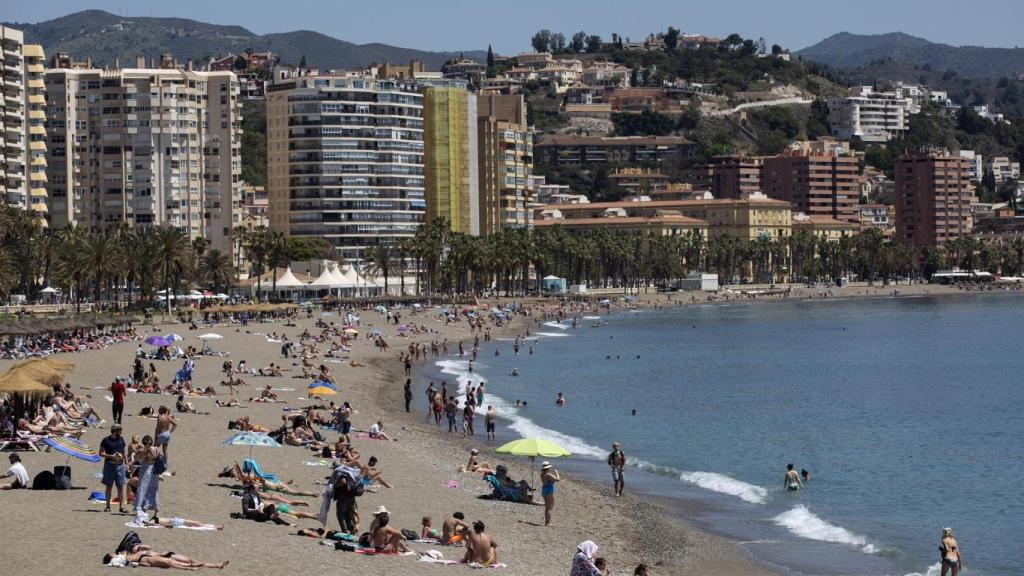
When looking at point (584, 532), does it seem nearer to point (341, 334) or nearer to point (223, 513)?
point (223, 513)

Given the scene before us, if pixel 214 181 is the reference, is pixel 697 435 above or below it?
below

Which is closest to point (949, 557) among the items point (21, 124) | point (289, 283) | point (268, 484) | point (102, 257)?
point (268, 484)

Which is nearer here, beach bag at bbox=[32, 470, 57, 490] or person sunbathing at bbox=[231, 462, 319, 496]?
beach bag at bbox=[32, 470, 57, 490]

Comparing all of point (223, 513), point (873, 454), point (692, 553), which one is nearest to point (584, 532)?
point (692, 553)

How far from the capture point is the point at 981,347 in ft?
332

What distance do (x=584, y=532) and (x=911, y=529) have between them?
7.93 metres

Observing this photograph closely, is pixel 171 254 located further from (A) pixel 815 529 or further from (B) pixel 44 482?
(B) pixel 44 482

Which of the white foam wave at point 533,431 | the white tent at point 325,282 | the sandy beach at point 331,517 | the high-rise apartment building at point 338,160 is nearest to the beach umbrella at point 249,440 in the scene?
the sandy beach at point 331,517

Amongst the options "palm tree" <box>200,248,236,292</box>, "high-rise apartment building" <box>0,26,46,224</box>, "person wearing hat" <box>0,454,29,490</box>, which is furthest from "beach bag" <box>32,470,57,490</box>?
"palm tree" <box>200,248,236,292</box>

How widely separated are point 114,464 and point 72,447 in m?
6.56

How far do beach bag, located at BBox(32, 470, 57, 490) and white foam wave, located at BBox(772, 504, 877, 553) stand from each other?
1485 cm

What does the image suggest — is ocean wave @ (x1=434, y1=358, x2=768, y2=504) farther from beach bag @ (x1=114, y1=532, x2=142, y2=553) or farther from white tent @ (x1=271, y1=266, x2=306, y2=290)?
white tent @ (x1=271, y1=266, x2=306, y2=290)

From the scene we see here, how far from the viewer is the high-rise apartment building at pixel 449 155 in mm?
162875

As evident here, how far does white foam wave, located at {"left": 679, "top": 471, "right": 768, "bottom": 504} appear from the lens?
118 ft
